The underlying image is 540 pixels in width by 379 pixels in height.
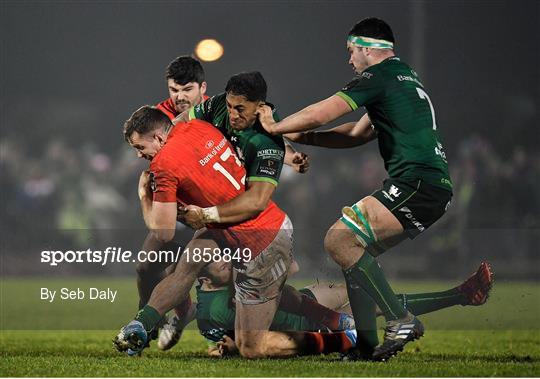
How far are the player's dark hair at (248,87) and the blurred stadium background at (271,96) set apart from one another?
33.6 ft

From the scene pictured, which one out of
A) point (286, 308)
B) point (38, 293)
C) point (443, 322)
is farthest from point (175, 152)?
point (38, 293)

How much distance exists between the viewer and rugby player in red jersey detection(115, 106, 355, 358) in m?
7.10

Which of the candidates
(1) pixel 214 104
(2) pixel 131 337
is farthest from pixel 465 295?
(2) pixel 131 337

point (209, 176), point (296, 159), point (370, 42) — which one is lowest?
point (209, 176)

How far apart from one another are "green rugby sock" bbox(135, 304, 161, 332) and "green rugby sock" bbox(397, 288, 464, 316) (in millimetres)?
1802

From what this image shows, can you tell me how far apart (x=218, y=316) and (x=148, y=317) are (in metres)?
0.72

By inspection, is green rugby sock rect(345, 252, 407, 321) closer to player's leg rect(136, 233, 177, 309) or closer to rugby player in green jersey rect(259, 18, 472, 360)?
rugby player in green jersey rect(259, 18, 472, 360)

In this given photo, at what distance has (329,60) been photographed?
20.0 m

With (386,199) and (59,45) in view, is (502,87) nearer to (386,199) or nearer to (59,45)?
(59,45)

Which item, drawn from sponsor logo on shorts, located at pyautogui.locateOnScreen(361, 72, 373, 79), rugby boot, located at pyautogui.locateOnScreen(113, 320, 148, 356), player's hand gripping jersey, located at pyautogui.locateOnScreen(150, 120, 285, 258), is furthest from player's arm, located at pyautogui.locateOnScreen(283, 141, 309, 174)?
rugby boot, located at pyautogui.locateOnScreen(113, 320, 148, 356)

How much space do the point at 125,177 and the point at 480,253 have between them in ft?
23.8

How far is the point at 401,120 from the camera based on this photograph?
691 cm

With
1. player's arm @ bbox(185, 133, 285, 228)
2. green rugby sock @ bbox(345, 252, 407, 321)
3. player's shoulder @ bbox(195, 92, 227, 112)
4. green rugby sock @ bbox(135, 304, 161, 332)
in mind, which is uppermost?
player's shoulder @ bbox(195, 92, 227, 112)

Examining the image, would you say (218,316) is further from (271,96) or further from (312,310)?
(271,96)
